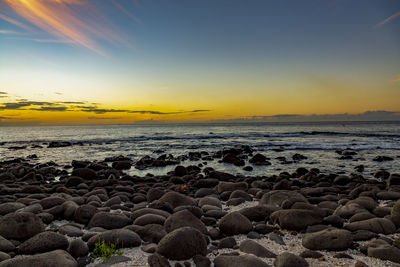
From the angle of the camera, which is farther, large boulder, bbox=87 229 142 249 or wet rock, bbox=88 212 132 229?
wet rock, bbox=88 212 132 229

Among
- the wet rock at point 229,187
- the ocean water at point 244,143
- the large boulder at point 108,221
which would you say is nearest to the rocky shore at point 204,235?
the large boulder at point 108,221

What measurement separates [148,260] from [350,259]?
9.53 ft

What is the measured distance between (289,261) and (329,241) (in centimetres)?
98

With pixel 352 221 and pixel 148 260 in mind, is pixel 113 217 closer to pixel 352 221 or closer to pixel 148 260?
pixel 148 260

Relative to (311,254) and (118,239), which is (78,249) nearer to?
(118,239)

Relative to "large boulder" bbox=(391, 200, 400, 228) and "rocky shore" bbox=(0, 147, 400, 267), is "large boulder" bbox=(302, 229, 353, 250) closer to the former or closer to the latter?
"rocky shore" bbox=(0, 147, 400, 267)

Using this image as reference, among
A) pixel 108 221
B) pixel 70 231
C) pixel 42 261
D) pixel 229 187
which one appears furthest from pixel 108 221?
pixel 229 187

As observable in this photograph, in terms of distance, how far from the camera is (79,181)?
37.5ft

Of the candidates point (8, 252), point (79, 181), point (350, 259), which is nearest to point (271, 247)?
point (350, 259)

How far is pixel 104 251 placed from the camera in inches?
158

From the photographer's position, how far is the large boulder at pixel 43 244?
163 inches

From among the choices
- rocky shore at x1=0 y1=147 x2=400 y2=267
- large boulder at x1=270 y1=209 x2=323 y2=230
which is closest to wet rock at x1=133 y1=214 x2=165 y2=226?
rocky shore at x1=0 y1=147 x2=400 y2=267

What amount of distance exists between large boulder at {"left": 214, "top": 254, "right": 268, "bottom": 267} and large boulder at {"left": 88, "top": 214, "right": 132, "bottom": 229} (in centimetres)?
243

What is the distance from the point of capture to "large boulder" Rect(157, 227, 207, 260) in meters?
3.93
